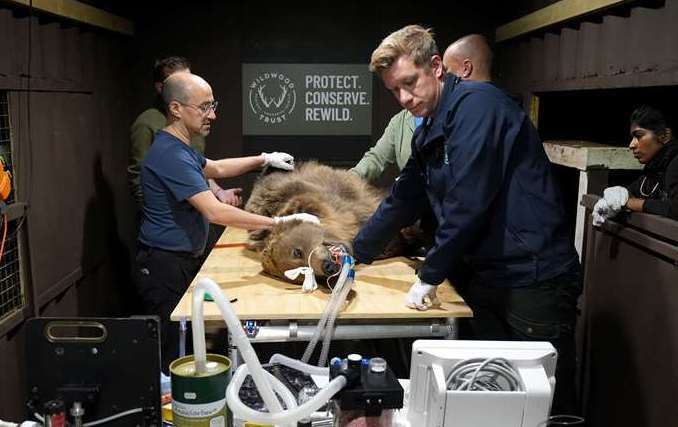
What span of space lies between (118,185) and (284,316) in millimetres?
2661

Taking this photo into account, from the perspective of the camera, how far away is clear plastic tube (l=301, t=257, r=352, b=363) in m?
1.99

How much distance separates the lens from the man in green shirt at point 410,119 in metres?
3.38

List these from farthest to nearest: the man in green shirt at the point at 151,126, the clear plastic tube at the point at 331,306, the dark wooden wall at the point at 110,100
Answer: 1. the man in green shirt at the point at 151,126
2. the dark wooden wall at the point at 110,100
3. the clear plastic tube at the point at 331,306

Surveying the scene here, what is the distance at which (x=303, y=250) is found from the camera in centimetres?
242

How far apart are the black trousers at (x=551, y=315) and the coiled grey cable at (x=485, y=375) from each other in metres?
0.84

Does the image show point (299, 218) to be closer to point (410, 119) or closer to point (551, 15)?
point (410, 119)

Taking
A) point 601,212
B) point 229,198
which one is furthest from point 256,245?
point 601,212

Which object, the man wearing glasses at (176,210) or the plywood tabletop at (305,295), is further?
the man wearing glasses at (176,210)

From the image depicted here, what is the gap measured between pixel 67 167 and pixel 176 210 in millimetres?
921

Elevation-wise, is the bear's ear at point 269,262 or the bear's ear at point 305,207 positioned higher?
the bear's ear at point 305,207

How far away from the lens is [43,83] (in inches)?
115

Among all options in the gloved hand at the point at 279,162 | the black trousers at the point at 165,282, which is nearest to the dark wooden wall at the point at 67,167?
the black trousers at the point at 165,282

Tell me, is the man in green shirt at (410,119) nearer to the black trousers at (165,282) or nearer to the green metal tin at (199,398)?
the black trousers at (165,282)

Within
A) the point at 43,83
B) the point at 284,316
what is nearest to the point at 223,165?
the point at 43,83
